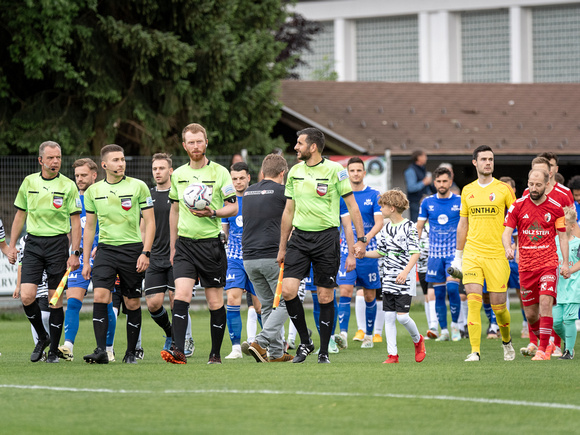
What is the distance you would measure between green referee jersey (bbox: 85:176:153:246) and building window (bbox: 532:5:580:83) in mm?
46804

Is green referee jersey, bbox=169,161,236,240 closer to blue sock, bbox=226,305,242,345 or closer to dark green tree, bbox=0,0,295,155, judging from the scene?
blue sock, bbox=226,305,242,345

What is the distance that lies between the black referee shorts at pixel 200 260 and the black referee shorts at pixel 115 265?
572 millimetres

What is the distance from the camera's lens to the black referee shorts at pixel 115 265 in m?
10.6

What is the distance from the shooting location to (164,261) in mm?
11766

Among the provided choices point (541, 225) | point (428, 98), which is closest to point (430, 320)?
point (541, 225)

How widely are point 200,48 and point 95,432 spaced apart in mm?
19689

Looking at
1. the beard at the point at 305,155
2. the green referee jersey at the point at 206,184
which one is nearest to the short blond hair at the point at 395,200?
the beard at the point at 305,155

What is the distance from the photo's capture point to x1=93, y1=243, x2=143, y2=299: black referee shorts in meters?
10.6

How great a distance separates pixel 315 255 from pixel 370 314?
3945mm

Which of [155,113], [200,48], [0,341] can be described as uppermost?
[200,48]

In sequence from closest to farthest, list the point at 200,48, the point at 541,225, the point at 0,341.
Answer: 1. the point at 541,225
2. the point at 0,341
3. the point at 200,48

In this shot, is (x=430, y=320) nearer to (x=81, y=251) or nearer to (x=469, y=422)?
(x=81, y=251)

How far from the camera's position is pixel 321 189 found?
34.0 ft

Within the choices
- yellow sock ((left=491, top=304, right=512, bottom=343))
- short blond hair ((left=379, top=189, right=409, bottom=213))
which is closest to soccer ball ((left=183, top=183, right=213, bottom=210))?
short blond hair ((left=379, top=189, right=409, bottom=213))
